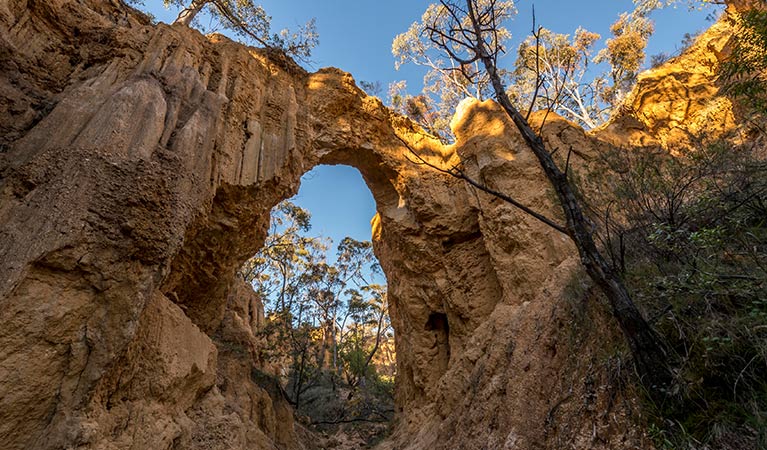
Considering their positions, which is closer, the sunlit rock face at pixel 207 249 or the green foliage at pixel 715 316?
the green foliage at pixel 715 316

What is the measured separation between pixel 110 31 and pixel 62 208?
4.76m

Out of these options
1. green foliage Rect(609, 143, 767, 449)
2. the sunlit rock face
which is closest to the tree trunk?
the sunlit rock face

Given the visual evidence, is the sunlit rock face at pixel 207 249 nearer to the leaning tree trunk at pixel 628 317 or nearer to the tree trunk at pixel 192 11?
the leaning tree trunk at pixel 628 317

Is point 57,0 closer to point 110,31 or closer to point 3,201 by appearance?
point 110,31

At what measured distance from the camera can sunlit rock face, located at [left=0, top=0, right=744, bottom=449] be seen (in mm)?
4043

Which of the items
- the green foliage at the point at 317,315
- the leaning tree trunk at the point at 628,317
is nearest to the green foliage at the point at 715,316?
the leaning tree trunk at the point at 628,317

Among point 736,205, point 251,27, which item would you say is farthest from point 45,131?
point 251,27

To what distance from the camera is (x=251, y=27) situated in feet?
41.5

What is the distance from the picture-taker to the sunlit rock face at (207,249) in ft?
13.3

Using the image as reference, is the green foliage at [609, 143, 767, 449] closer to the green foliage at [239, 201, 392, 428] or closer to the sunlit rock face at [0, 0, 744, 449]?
the sunlit rock face at [0, 0, 744, 449]

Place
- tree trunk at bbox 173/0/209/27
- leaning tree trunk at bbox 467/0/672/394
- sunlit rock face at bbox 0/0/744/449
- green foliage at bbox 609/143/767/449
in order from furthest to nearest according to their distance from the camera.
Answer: tree trunk at bbox 173/0/209/27 → sunlit rock face at bbox 0/0/744/449 → leaning tree trunk at bbox 467/0/672/394 → green foliage at bbox 609/143/767/449

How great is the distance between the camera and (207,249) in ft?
26.1

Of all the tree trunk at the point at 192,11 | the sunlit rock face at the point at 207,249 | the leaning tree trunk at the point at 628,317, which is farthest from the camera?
the tree trunk at the point at 192,11

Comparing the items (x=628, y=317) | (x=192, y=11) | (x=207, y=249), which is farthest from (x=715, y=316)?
(x=192, y=11)
